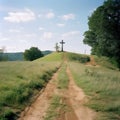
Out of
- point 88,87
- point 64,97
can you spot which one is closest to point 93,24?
point 88,87

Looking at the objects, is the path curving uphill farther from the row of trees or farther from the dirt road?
the row of trees

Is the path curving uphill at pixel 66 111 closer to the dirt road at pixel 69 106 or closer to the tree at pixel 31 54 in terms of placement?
the dirt road at pixel 69 106

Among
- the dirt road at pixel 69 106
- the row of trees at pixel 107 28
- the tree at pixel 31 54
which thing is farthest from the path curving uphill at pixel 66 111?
the tree at pixel 31 54

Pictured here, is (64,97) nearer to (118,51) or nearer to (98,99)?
(98,99)

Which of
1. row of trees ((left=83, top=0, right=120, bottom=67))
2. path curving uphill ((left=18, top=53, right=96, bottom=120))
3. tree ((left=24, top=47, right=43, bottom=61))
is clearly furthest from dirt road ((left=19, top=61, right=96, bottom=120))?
tree ((left=24, top=47, right=43, bottom=61))

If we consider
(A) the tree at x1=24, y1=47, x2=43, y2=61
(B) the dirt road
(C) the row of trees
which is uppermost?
(C) the row of trees

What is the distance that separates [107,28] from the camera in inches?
1790

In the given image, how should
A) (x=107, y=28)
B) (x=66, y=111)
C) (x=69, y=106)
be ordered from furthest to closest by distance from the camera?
(x=107, y=28) < (x=69, y=106) < (x=66, y=111)

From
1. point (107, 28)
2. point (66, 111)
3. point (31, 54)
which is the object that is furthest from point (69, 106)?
point (31, 54)

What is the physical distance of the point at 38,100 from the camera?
15.4 m

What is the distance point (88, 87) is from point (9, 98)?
741 centimetres

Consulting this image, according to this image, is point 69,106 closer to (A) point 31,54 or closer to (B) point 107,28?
(B) point 107,28

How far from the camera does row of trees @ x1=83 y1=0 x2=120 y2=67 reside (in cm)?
4531

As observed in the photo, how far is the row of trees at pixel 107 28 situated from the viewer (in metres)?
45.3
